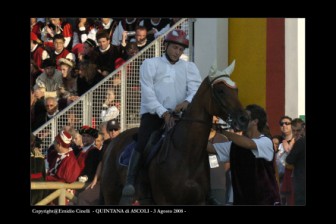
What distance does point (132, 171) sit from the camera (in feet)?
35.3

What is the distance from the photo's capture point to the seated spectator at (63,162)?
1214cm

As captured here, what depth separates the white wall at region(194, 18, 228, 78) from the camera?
1220cm


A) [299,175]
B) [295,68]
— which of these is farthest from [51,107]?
[299,175]

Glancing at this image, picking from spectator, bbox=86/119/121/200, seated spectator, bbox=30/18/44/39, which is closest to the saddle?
spectator, bbox=86/119/121/200

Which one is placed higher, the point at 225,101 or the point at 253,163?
the point at 225,101

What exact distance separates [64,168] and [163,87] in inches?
86.3

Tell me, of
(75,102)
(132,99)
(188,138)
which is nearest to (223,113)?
(188,138)

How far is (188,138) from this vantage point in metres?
10.4

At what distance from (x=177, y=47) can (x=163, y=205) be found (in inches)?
81.1

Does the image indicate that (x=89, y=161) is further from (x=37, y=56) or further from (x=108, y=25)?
(x=108, y=25)

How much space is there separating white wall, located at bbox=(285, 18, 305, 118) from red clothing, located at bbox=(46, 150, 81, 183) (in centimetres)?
314

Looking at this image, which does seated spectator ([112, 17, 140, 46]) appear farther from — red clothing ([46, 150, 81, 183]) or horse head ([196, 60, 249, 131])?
horse head ([196, 60, 249, 131])

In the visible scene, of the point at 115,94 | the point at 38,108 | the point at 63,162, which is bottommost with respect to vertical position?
the point at 63,162

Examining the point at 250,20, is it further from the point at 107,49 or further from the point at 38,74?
the point at 38,74
